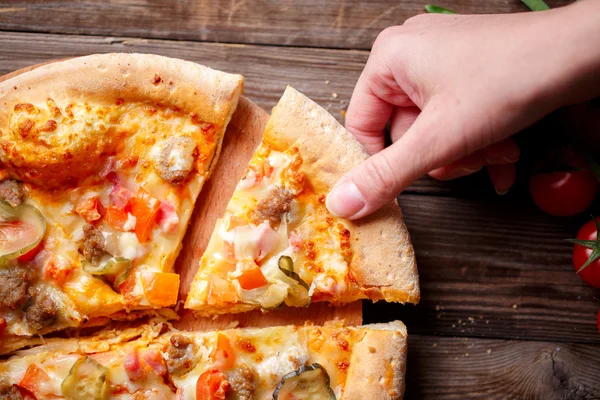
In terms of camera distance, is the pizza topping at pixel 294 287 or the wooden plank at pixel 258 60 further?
the wooden plank at pixel 258 60

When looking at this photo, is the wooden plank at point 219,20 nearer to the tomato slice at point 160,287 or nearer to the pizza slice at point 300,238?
the pizza slice at point 300,238

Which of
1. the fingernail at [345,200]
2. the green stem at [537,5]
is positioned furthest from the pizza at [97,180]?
the green stem at [537,5]

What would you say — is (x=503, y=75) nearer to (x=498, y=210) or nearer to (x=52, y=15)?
(x=498, y=210)

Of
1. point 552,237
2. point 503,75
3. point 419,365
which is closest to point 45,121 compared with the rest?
point 503,75

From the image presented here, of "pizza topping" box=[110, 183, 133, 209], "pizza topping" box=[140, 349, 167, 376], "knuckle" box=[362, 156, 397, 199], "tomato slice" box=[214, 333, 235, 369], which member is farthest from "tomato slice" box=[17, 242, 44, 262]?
"knuckle" box=[362, 156, 397, 199]

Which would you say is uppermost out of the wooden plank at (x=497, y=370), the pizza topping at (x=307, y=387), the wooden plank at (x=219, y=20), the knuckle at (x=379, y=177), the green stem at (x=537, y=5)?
the green stem at (x=537, y=5)

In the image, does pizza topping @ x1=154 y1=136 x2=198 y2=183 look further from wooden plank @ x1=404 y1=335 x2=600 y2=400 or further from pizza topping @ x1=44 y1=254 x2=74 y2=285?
wooden plank @ x1=404 y1=335 x2=600 y2=400
